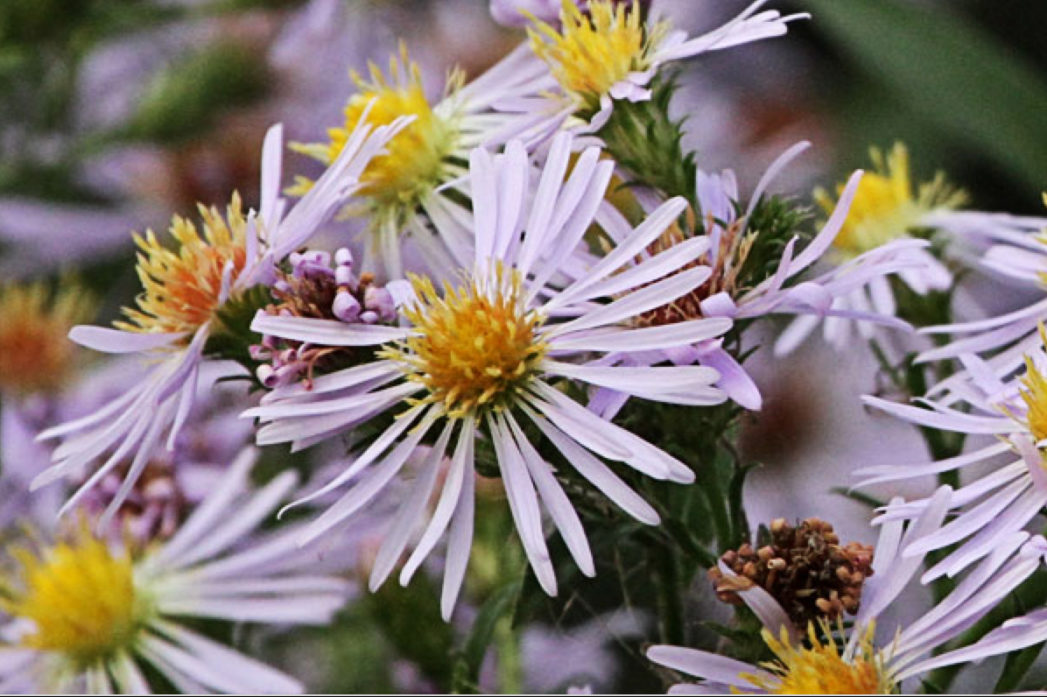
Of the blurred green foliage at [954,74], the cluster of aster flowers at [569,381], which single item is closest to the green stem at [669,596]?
the cluster of aster flowers at [569,381]

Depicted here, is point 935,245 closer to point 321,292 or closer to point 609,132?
point 609,132

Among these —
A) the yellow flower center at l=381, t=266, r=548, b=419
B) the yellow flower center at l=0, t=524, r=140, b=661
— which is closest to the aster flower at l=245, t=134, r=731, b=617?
the yellow flower center at l=381, t=266, r=548, b=419

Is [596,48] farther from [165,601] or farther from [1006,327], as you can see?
[165,601]

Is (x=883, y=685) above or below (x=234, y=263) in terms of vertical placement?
below

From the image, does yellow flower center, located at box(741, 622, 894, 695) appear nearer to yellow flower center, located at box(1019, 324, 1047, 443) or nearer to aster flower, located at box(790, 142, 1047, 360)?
yellow flower center, located at box(1019, 324, 1047, 443)

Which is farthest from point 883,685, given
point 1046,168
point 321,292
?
point 1046,168
